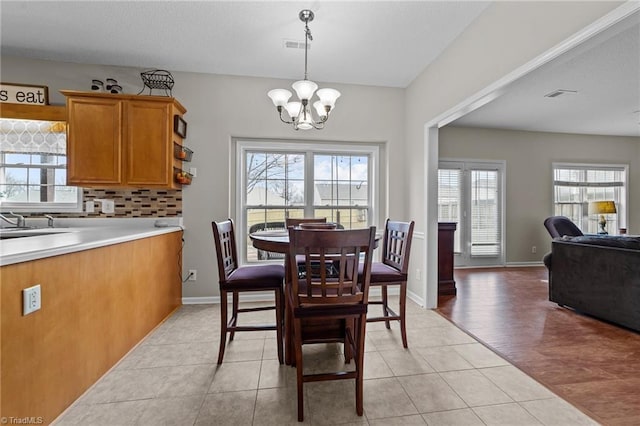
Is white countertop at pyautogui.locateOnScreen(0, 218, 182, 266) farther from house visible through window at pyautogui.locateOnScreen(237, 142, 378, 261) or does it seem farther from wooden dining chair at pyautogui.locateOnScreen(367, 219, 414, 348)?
wooden dining chair at pyautogui.locateOnScreen(367, 219, 414, 348)

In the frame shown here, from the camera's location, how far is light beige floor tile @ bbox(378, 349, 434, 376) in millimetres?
1954

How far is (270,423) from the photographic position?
58.5 inches

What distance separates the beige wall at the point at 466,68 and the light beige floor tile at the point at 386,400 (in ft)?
5.23

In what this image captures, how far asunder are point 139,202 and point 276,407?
2.71 meters

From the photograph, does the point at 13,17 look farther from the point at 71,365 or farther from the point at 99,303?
the point at 71,365

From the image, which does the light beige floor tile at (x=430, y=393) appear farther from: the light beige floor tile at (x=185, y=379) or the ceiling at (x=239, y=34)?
the ceiling at (x=239, y=34)

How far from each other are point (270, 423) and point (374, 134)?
3.18 metres

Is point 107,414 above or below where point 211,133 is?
below

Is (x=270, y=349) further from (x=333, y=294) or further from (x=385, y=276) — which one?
(x=385, y=276)

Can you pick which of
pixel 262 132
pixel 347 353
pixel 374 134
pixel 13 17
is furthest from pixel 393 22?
pixel 13 17

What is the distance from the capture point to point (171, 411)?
1.58m

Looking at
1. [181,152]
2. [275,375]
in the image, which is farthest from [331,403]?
[181,152]

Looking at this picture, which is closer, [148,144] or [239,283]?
[239,283]

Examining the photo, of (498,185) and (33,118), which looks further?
(498,185)
